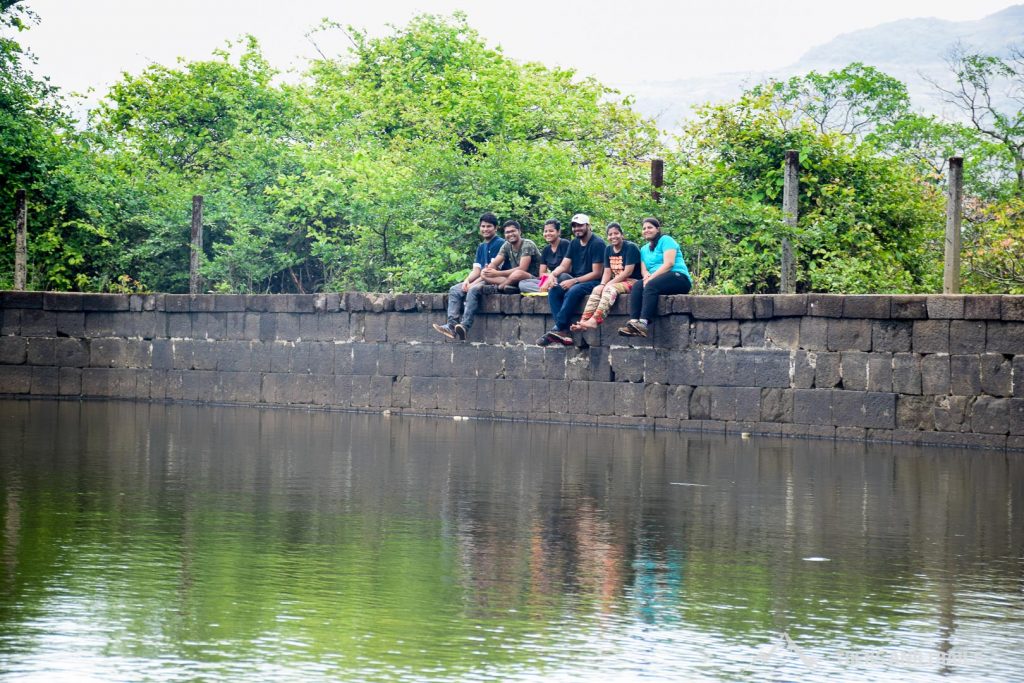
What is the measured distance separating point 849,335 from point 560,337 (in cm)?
342

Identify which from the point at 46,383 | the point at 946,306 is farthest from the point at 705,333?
the point at 46,383

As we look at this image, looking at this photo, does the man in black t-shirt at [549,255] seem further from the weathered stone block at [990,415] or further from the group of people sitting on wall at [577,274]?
the weathered stone block at [990,415]

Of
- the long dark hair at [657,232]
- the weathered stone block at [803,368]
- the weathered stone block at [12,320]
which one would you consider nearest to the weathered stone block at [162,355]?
the weathered stone block at [12,320]

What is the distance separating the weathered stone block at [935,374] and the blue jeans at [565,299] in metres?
Result: 3.81

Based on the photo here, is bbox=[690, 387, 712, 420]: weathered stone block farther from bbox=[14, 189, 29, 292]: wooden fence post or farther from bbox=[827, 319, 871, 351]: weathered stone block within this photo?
bbox=[14, 189, 29, 292]: wooden fence post

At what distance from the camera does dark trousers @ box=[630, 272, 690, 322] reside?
700 inches

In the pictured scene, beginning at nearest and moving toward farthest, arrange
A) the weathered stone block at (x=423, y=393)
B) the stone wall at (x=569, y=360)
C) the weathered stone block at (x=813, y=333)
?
1. the stone wall at (x=569, y=360)
2. the weathered stone block at (x=813, y=333)
3. the weathered stone block at (x=423, y=393)

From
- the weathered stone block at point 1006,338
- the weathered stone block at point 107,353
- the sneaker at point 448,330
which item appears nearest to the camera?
the weathered stone block at point 1006,338

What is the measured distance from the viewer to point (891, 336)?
1648cm

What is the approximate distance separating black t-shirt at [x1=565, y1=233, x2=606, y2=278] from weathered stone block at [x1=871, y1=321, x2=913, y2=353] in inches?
125

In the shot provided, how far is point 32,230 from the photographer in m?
27.5

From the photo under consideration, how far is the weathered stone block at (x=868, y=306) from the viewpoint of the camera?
1641cm

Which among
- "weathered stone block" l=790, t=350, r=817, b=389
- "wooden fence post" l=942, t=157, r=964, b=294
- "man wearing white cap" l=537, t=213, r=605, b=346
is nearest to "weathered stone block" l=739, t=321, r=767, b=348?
"weathered stone block" l=790, t=350, r=817, b=389

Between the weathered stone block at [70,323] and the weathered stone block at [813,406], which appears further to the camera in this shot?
the weathered stone block at [70,323]
